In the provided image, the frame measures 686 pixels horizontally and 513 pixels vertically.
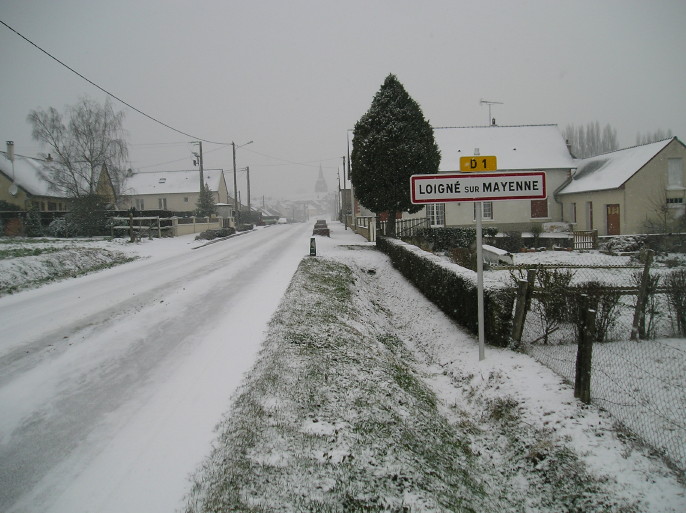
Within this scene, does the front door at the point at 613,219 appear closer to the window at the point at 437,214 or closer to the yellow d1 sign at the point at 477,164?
the window at the point at 437,214

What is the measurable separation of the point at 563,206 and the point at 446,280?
28.4m

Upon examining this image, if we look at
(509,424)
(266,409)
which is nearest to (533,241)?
(509,424)

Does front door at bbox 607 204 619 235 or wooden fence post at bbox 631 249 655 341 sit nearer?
wooden fence post at bbox 631 249 655 341

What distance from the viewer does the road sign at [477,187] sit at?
620 centimetres

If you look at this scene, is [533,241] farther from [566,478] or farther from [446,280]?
[566,478]

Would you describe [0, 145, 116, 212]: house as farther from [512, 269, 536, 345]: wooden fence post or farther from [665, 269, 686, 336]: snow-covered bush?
[665, 269, 686, 336]: snow-covered bush

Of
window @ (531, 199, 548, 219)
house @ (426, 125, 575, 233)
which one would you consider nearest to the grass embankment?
house @ (426, 125, 575, 233)

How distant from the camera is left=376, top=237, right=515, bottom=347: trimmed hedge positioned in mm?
6652

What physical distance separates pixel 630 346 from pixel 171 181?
70.7 metres

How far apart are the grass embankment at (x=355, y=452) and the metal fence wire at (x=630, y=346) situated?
123 cm

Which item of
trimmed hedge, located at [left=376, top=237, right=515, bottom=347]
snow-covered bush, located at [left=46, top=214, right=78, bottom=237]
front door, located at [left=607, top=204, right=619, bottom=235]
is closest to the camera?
trimmed hedge, located at [left=376, top=237, right=515, bottom=347]

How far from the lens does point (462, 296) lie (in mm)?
7848

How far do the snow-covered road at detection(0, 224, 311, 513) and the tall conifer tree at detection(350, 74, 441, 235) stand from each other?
36.2 ft

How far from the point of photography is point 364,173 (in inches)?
799
